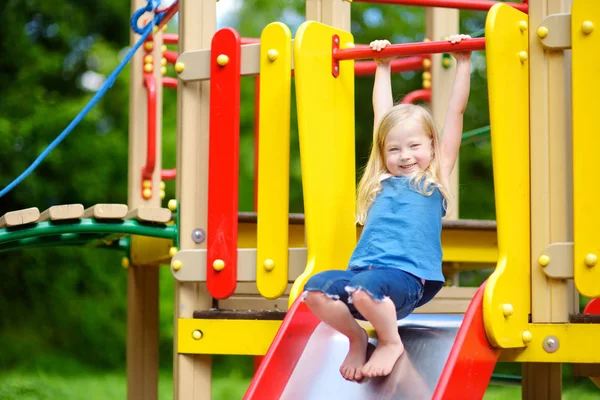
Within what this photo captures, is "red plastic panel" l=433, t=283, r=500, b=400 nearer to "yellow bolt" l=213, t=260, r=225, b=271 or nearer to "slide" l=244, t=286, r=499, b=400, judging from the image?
"slide" l=244, t=286, r=499, b=400

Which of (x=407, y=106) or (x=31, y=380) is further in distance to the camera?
(x=31, y=380)

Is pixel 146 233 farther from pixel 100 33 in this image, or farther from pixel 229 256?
pixel 100 33

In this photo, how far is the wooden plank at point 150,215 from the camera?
354 cm

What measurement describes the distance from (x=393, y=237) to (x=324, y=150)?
0.44m

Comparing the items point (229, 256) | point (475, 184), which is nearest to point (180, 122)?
point (229, 256)

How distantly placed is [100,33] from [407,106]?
27.8ft

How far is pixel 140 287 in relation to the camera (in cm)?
443

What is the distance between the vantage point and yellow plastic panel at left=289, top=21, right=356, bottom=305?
2.79 meters

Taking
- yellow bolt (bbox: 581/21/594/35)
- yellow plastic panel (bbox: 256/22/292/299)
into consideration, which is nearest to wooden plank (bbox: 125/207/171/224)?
yellow plastic panel (bbox: 256/22/292/299)

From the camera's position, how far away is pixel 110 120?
1040 centimetres

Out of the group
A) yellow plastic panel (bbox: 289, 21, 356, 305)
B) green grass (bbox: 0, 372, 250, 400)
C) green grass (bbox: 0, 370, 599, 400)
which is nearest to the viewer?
yellow plastic panel (bbox: 289, 21, 356, 305)

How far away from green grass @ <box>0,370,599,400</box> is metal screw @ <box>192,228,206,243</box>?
4.41 m

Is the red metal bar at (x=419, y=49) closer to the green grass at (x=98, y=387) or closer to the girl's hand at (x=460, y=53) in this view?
the girl's hand at (x=460, y=53)

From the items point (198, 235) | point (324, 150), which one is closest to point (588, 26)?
point (324, 150)
